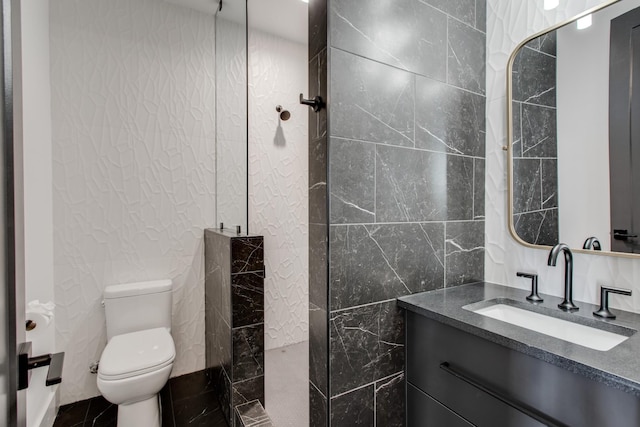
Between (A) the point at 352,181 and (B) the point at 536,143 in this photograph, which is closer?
(A) the point at 352,181

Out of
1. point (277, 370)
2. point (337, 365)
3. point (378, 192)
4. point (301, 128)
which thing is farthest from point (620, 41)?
point (277, 370)

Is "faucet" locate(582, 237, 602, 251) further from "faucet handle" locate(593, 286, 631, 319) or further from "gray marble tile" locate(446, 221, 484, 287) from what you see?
"gray marble tile" locate(446, 221, 484, 287)

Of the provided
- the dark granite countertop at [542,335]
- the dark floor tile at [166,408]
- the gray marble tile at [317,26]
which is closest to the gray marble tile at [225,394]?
the dark floor tile at [166,408]

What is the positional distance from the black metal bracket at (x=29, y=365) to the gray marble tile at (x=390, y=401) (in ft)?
3.56

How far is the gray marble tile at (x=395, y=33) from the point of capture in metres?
1.17

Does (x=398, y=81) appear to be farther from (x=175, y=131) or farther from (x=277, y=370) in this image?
(x=277, y=370)

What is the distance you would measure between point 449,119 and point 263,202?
65.6 inches

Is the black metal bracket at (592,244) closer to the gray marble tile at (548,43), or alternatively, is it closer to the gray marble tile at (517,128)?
the gray marble tile at (517,128)

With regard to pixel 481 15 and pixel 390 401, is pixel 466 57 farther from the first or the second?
pixel 390 401

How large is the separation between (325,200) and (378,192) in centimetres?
26

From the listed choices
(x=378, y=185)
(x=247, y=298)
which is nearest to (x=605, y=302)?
(x=378, y=185)

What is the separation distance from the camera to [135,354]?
5.43 feet

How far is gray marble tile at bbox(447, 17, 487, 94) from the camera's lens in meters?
1.48

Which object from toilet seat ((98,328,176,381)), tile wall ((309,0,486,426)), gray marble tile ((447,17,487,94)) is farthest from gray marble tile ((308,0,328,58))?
toilet seat ((98,328,176,381))
